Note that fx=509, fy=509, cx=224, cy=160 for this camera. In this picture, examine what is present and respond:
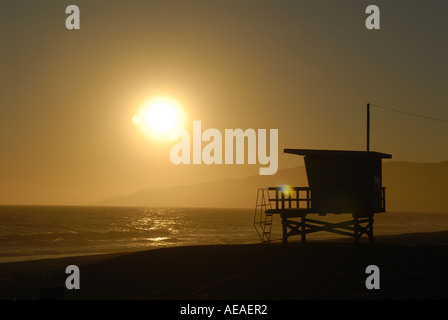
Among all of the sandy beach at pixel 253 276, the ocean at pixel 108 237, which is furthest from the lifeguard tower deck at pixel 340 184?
the ocean at pixel 108 237

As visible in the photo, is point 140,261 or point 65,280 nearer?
point 65,280

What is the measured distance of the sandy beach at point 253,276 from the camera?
16.0m

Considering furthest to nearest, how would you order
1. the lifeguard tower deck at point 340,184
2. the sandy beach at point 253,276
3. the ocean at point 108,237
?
1. the ocean at point 108,237
2. the lifeguard tower deck at point 340,184
3. the sandy beach at point 253,276

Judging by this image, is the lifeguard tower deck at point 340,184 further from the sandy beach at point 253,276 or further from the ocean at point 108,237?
the ocean at point 108,237

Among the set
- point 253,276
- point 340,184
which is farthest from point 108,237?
point 253,276

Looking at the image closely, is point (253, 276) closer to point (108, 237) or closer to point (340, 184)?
point (340, 184)

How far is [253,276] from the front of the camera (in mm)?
18766

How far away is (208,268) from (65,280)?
20.5ft

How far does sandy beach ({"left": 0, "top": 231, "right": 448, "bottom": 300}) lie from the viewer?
1598 cm

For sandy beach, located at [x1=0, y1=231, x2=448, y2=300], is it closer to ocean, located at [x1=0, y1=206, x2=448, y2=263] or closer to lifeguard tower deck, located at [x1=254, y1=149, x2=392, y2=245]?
lifeguard tower deck, located at [x1=254, y1=149, x2=392, y2=245]
